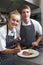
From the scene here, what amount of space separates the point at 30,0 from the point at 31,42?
229mm

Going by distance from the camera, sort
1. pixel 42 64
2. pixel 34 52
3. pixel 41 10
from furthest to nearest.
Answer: pixel 41 10, pixel 34 52, pixel 42 64

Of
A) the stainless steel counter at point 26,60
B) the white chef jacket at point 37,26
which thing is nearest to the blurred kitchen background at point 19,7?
the white chef jacket at point 37,26

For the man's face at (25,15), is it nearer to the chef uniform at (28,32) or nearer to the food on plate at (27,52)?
the chef uniform at (28,32)

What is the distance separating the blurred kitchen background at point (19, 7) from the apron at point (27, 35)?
0.08m

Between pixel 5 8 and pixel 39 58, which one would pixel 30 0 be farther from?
pixel 39 58

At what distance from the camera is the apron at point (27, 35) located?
0.80 metres

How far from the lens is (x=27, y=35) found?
2.65 ft

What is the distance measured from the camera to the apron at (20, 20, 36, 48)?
31.4 inches

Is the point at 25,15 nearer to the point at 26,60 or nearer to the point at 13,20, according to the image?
the point at 13,20

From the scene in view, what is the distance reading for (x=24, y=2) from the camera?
814mm

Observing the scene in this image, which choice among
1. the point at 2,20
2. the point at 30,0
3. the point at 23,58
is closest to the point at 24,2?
the point at 30,0

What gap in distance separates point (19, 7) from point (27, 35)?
0.48 ft

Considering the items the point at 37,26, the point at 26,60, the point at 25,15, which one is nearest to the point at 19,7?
the point at 25,15

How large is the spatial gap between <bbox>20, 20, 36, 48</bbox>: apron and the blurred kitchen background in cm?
8
